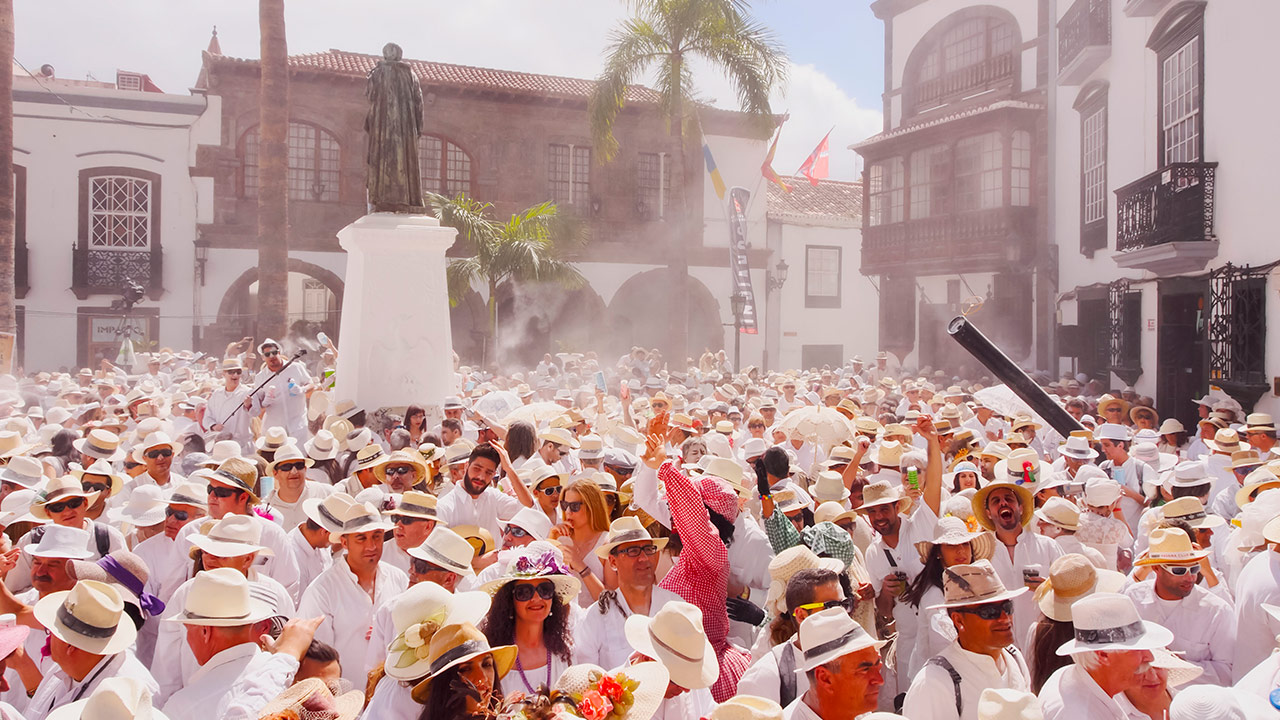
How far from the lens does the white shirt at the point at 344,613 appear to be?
4652mm

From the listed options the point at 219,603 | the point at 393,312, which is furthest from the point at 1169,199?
the point at 219,603

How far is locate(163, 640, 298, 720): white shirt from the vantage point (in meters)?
3.55

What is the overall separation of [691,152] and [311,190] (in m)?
11.3

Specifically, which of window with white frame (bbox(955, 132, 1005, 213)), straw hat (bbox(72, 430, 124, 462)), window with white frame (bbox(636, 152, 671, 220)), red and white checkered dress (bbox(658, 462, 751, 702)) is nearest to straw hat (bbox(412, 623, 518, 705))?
red and white checkered dress (bbox(658, 462, 751, 702))

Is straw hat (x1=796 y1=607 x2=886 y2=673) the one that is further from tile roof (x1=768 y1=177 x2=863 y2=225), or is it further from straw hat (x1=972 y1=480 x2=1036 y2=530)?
tile roof (x1=768 y1=177 x2=863 y2=225)

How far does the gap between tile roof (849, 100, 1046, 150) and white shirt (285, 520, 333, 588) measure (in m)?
21.0

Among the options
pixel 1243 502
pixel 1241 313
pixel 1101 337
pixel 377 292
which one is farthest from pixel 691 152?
pixel 1243 502

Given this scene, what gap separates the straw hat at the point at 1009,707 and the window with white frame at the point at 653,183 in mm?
29428

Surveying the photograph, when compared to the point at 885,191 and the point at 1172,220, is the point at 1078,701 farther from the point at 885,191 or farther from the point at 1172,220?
the point at 885,191

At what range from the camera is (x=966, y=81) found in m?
25.5

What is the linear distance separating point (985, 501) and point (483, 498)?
3030mm

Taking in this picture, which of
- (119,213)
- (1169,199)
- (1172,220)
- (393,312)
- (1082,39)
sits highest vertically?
(1082,39)

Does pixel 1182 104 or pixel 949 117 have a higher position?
pixel 949 117

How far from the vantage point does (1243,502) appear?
6.16 meters
